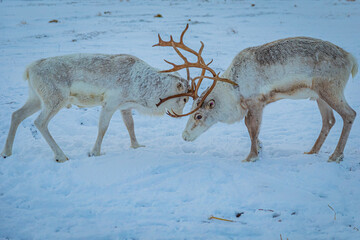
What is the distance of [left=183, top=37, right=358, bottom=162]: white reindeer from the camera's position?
180 inches

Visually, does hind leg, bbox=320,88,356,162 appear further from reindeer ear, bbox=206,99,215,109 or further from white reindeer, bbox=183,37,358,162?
reindeer ear, bbox=206,99,215,109

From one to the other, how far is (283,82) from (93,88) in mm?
2798

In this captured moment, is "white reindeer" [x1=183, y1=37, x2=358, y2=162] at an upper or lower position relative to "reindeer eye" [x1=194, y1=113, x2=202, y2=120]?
upper

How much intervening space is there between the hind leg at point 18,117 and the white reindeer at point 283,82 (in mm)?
2422

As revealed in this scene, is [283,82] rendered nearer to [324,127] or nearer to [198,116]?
[324,127]

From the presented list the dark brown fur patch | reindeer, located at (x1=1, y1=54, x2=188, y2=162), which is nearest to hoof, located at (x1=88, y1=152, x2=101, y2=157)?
reindeer, located at (x1=1, y1=54, x2=188, y2=162)

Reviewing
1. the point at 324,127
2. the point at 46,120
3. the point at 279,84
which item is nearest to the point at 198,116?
the point at 279,84

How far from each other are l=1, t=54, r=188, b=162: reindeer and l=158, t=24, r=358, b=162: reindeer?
0.37m

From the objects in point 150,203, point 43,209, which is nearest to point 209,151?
point 150,203

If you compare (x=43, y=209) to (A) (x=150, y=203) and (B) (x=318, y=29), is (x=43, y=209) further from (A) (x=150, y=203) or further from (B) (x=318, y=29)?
(B) (x=318, y=29)

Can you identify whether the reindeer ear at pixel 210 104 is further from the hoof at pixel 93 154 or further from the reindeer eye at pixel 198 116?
the hoof at pixel 93 154

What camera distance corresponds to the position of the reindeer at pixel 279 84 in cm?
457

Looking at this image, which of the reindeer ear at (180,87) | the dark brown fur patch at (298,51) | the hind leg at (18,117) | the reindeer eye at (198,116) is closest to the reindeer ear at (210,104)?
the reindeer eye at (198,116)

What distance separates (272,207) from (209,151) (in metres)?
2.06
